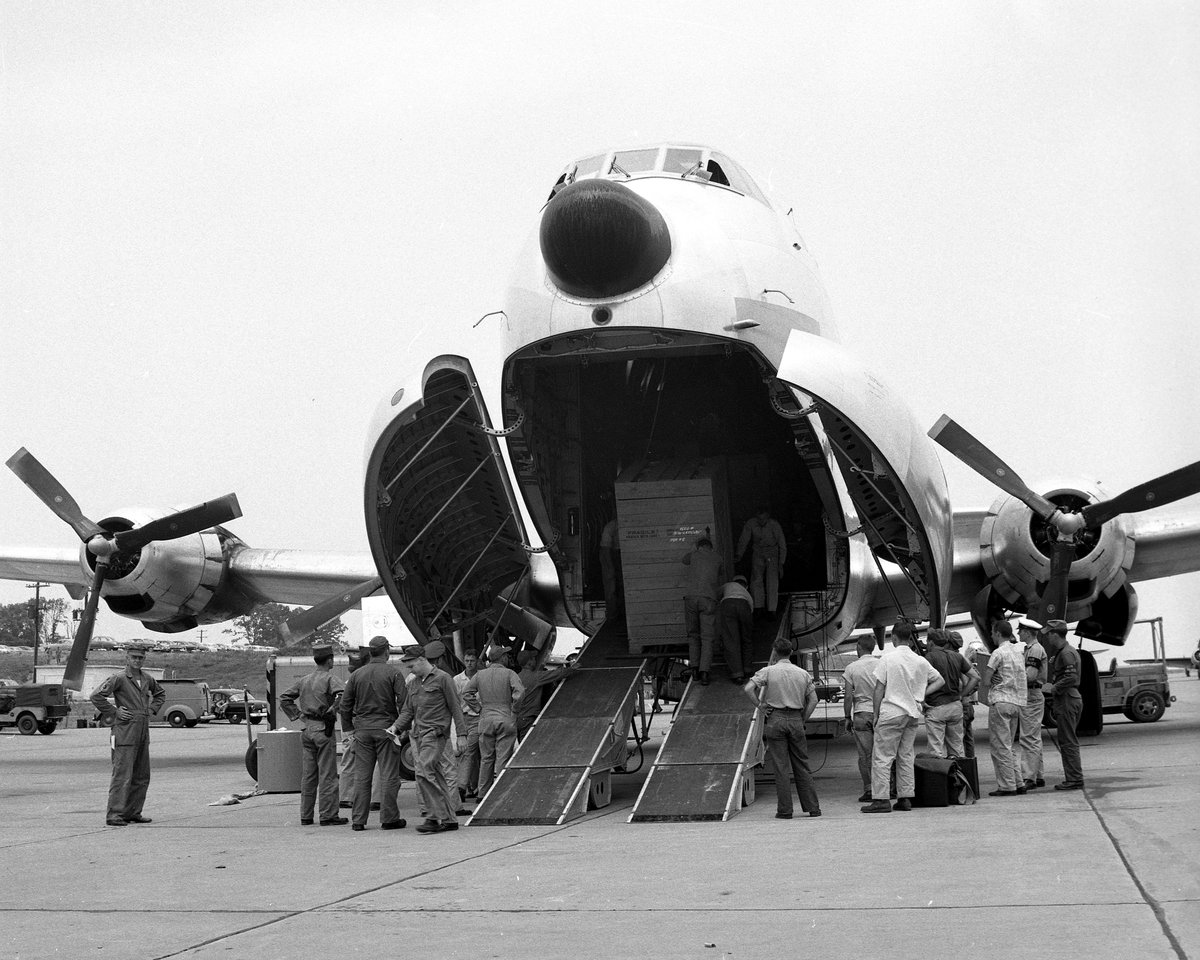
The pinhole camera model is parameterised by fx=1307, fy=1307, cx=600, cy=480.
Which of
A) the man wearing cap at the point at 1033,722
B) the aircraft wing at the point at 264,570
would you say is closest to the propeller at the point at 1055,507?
the man wearing cap at the point at 1033,722

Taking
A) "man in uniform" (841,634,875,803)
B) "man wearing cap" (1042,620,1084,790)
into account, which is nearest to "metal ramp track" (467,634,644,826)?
"man in uniform" (841,634,875,803)

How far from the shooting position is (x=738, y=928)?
573 cm

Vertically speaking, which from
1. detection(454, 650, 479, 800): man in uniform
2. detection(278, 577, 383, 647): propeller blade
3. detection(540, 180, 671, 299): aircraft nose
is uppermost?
detection(540, 180, 671, 299): aircraft nose

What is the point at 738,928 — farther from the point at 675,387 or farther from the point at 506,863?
the point at 675,387

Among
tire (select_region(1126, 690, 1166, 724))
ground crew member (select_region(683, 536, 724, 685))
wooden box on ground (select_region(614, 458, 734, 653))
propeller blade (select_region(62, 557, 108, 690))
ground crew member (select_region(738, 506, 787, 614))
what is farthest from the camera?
tire (select_region(1126, 690, 1166, 724))

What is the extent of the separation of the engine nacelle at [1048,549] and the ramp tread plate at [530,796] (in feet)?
22.2

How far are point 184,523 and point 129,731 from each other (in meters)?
5.35

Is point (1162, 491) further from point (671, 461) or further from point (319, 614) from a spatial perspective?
point (319, 614)

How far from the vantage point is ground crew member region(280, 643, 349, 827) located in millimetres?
11031

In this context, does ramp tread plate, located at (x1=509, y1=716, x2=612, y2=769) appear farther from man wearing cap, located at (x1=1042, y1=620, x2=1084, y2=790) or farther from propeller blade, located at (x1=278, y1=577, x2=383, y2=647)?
man wearing cap, located at (x1=1042, y1=620, x2=1084, y2=790)

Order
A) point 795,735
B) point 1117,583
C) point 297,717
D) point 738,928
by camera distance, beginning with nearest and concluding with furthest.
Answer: point 738,928
point 795,735
point 297,717
point 1117,583

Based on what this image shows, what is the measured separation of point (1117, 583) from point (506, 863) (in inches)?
414

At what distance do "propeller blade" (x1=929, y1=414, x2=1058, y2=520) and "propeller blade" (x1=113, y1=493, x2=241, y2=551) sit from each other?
28.0ft

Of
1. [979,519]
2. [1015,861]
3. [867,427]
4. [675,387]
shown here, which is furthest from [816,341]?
[979,519]
